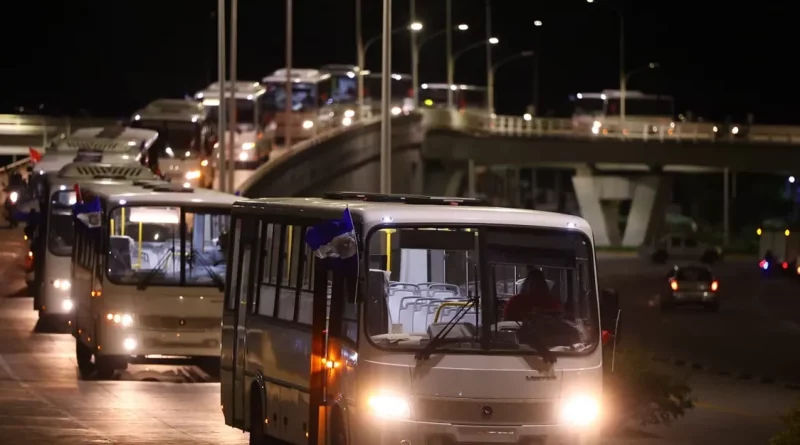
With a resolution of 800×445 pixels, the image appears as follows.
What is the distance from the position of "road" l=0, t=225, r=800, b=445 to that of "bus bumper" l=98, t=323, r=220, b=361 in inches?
16.6

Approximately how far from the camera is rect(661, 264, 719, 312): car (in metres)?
48.6

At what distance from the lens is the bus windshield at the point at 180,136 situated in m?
50.1

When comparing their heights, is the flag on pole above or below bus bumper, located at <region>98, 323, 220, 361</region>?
above

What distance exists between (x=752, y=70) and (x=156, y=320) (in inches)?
3962

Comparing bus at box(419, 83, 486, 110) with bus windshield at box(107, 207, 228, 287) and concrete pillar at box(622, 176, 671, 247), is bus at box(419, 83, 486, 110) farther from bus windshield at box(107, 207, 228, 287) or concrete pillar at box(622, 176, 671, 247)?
bus windshield at box(107, 207, 228, 287)

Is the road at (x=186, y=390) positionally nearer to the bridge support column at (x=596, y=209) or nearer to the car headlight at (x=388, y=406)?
the car headlight at (x=388, y=406)

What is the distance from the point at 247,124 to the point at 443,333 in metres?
54.9

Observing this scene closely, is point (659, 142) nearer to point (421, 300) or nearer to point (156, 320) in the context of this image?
point (156, 320)

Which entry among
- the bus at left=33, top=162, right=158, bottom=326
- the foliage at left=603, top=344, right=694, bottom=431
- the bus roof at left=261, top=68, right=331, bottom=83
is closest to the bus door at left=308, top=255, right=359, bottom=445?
the foliage at left=603, top=344, right=694, bottom=431

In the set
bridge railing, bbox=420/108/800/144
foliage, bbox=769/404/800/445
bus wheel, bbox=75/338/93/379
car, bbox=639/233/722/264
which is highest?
foliage, bbox=769/404/800/445

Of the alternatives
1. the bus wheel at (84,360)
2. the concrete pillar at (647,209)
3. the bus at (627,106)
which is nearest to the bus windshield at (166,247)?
the bus wheel at (84,360)

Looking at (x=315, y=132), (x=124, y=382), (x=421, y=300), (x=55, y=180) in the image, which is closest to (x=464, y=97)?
(x=315, y=132)

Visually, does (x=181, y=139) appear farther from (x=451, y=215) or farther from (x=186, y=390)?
(x=451, y=215)

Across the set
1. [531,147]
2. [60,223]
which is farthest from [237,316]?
[531,147]
